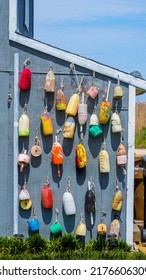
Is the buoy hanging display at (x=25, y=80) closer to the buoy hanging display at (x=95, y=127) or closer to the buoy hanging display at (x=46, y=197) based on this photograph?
the buoy hanging display at (x=95, y=127)

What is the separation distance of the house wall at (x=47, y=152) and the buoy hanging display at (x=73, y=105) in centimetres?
12

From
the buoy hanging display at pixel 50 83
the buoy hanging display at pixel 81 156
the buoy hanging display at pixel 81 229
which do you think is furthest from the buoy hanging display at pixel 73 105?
the buoy hanging display at pixel 81 229

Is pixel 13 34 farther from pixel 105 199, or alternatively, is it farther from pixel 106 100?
pixel 105 199

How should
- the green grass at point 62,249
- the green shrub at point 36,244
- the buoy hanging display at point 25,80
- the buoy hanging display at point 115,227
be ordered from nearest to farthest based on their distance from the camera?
the green grass at point 62,249 < the green shrub at point 36,244 < the buoy hanging display at point 25,80 < the buoy hanging display at point 115,227

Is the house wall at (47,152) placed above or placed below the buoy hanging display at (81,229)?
above

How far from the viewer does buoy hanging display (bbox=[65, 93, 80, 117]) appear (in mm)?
8125

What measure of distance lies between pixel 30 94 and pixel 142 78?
155 cm

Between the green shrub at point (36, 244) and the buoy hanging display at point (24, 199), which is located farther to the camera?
the buoy hanging display at point (24, 199)

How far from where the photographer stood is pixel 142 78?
8352mm

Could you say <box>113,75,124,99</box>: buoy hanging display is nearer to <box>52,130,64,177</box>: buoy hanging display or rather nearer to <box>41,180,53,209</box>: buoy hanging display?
<box>52,130,64,177</box>: buoy hanging display

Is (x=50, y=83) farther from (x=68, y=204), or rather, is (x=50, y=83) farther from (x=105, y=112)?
(x=68, y=204)

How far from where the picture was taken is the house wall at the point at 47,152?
26.9 feet

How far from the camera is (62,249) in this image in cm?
801
